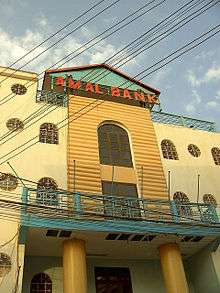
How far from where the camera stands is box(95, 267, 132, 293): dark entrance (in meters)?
17.6

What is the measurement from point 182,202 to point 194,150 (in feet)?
16.2

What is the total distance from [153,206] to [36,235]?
616 centimetres

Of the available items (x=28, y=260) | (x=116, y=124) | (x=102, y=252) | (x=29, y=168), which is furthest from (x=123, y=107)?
(x=28, y=260)

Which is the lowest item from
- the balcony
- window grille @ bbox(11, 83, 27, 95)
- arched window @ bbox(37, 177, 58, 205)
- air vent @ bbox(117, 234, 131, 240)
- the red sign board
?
air vent @ bbox(117, 234, 131, 240)

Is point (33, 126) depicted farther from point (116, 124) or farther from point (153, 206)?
point (153, 206)

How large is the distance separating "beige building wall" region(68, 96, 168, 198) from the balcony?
1278mm

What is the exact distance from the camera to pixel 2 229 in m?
15.7

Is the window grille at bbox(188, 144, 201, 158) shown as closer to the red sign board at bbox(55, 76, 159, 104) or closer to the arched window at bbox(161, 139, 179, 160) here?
→ the arched window at bbox(161, 139, 179, 160)

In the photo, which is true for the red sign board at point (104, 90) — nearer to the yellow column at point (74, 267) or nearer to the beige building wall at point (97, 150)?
the beige building wall at point (97, 150)

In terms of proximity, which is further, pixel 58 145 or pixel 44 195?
pixel 58 145

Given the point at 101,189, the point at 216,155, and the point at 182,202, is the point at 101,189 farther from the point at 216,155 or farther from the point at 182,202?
the point at 216,155

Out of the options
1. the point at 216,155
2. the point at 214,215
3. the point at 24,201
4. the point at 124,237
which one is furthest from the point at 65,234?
the point at 216,155

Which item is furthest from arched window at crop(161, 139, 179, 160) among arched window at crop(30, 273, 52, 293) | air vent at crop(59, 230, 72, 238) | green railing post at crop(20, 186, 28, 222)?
arched window at crop(30, 273, 52, 293)

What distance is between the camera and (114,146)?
69.3 feet
